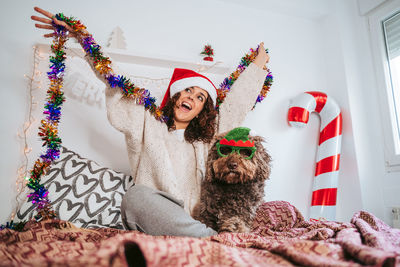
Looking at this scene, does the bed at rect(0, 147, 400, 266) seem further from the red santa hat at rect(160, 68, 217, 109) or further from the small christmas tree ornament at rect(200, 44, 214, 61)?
the small christmas tree ornament at rect(200, 44, 214, 61)

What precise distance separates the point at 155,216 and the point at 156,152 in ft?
1.35

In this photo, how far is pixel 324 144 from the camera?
2.15 metres

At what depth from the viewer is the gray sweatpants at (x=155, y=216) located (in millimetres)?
1073

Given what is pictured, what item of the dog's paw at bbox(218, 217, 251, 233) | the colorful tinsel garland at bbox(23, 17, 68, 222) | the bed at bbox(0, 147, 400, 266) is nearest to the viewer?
the bed at bbox(0, 147, 400, 266)

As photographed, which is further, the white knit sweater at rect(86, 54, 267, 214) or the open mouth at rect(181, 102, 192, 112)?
the open mouth at rect(181, 102, 192, 112)

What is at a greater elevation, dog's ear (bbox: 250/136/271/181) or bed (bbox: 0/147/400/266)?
dog's ear (bbox: 250/136/271/181)

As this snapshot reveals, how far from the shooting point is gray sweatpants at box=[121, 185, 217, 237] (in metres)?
1.07

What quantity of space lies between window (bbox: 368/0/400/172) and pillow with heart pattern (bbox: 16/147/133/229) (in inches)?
78.8

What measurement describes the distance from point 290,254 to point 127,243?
0.38m

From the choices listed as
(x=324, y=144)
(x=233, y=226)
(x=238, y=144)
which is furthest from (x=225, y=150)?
(x=324, y=144)

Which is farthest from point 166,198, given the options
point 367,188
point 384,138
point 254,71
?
point 384,138

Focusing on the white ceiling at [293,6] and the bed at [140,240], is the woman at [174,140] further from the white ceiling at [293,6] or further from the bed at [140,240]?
the white ceiling at [293,6]

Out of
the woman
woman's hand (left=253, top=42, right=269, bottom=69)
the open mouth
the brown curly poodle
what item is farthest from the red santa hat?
the brown curly poodle

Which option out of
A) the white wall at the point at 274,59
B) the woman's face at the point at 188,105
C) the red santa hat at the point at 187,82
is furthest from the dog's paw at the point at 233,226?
the white wall at the point at 274,59
